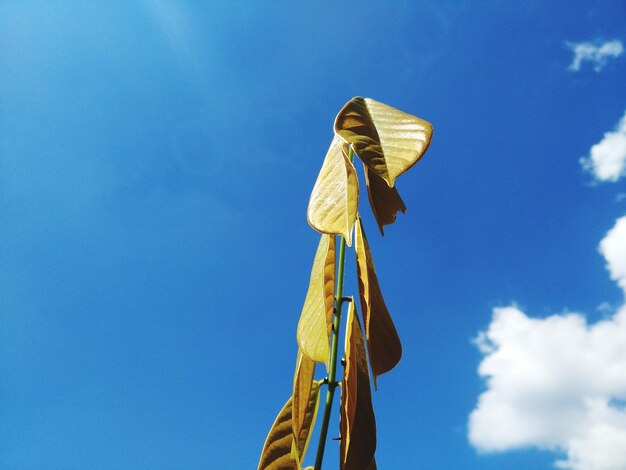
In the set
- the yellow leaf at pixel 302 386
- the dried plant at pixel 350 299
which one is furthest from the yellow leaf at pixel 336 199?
the yellow leaf at pixel 302 386

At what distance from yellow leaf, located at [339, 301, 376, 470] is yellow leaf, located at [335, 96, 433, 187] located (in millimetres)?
212

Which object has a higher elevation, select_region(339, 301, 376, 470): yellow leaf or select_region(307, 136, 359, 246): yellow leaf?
select_region(307, 136, 359, 246): yellow leaf

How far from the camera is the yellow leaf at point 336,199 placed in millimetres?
539

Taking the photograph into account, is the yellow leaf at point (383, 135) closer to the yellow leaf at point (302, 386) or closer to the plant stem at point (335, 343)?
the plant stem at point (335, 343)

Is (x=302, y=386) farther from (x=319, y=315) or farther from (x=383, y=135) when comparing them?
(x=383, y=135)

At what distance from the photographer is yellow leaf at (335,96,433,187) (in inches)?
23.3

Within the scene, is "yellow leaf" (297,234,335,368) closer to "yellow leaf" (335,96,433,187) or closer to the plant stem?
the plant stem

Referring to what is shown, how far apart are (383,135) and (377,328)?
0.23 metres

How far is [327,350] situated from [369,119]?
30 centimetres

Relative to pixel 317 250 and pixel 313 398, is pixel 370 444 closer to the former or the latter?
pixel 313 398

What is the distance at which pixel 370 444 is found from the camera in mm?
621

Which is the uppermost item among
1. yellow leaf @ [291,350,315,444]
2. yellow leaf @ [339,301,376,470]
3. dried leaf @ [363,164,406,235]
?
dried leaf @ [363,164,406,235]

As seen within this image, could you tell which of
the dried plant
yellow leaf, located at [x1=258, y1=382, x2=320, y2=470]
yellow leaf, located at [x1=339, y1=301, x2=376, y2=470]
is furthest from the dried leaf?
yellow leaf, located at [x1=258, y1=382, x2=320, y2=470]

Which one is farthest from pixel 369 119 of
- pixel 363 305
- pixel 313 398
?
pixel 313 398
